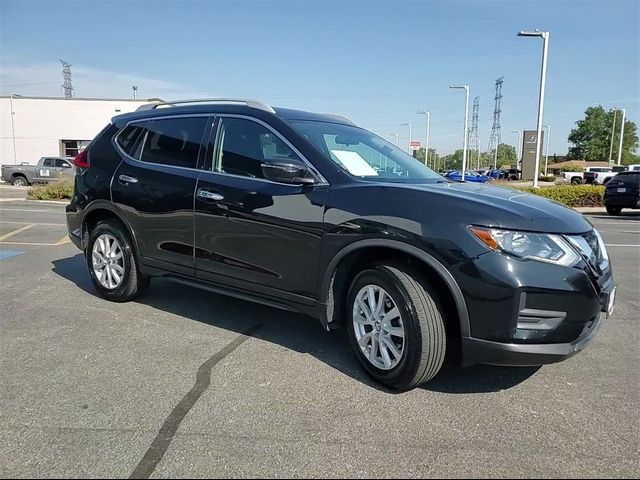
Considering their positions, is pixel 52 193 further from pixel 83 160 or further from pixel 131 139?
pixel 131 139

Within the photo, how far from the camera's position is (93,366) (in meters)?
3.64

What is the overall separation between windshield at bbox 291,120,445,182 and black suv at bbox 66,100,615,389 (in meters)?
0.02

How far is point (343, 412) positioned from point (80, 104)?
43.8m

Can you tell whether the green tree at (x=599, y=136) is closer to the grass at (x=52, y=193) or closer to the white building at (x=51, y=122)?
the white building at (x=51, y=122)

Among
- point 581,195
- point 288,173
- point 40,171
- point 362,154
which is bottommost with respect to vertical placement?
point 581,195

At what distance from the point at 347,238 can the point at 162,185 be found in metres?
1.98

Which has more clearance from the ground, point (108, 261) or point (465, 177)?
point (465, 177)

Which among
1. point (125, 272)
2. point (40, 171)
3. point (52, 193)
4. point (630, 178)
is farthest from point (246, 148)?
point (40, 171)

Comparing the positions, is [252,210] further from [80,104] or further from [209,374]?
[80,104]

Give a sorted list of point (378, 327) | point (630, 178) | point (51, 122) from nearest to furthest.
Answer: point (378, 327), point (630, 178), point (51, 122)

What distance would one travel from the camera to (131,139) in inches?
198

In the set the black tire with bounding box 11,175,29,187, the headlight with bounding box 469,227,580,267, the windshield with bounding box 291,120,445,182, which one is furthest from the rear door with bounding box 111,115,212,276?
the black tire with bounding box 11,175,29,187

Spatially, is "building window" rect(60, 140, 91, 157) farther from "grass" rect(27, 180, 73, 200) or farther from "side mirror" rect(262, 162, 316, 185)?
"side mirror" rect(262, 162, 316, 185)

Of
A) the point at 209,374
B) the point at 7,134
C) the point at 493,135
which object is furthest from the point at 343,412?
the point at 493,135
